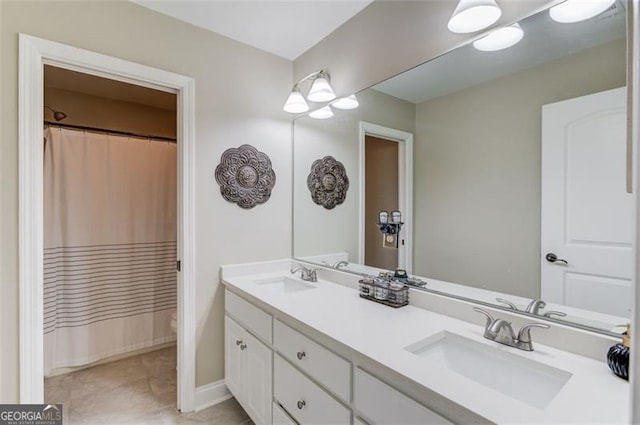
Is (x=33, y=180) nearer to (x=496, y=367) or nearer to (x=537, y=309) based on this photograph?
(x=496, y=367)

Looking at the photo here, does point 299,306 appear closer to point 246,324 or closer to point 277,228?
point 246,324

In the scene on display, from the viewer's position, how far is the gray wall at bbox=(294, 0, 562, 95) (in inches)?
54.2

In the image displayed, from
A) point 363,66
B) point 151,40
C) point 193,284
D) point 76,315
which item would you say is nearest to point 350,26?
point 363,66

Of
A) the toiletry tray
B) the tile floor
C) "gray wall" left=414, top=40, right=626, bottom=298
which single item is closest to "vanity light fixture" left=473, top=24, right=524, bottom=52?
"gray wall" left=414, top=40, right=626, bottom=298

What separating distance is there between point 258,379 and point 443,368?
1.07m

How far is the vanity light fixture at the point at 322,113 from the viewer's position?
2160 millimetres

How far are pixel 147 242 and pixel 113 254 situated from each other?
0.29 meters

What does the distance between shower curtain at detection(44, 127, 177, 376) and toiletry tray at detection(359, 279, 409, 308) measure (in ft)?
7.38

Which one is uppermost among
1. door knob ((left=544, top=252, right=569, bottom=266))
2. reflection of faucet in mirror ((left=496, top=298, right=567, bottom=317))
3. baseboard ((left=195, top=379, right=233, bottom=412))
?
door knob ((left=544, top=252, right=569, bottom=266))

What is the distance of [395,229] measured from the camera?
66.1 inches

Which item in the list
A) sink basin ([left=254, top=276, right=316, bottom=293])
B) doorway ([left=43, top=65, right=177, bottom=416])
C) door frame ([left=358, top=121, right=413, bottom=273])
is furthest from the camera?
doorway ([left=43, top=65, right=177, bottom=416])

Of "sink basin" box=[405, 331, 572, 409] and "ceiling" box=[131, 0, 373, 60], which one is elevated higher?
"ceiling" box=[131, 0, 373, 60]

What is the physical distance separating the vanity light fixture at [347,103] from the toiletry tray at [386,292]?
111 centimetres

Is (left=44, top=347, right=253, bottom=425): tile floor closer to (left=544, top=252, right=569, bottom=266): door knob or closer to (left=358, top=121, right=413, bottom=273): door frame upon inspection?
(left=358, top=121, right=413, bottom=273): door frame
